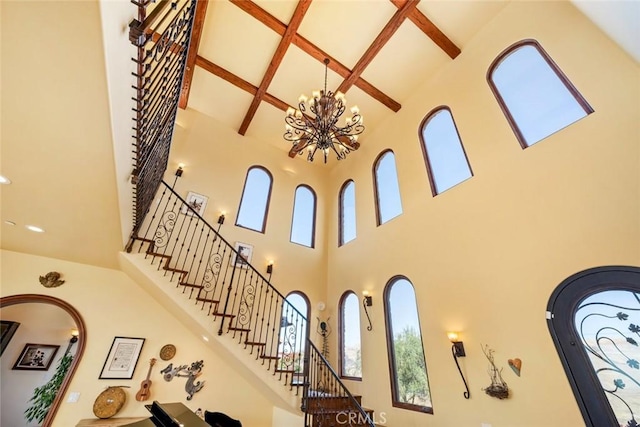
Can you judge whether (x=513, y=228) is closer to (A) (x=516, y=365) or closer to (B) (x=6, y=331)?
(A) (x=516, y=365)

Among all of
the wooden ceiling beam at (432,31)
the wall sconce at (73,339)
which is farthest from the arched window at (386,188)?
the wall sconce at (73,339)

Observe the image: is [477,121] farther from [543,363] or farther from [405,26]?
[543,363]

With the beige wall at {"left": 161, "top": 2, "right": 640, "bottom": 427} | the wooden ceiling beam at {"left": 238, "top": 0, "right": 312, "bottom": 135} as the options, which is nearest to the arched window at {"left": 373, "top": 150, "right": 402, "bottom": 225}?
the beige wall at {"left": 161, "top": 2, "right": 640, "bottom": 427}

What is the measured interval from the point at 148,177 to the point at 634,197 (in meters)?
5.23

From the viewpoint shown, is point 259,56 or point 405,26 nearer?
point 405,26

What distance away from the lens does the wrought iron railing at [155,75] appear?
1495 mm

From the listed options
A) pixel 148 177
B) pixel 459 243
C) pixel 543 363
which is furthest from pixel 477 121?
pixel 148 177

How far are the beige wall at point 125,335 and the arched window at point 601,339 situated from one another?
4524 mm

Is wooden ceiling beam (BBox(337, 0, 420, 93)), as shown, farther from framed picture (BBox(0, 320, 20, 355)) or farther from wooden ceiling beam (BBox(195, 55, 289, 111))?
framed picture (BBox(0, 320, 20, 355))

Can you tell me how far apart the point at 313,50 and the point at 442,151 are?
330 cm

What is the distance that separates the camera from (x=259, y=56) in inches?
226

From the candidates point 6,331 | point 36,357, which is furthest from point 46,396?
point 6,331

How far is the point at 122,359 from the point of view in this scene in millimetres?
4156

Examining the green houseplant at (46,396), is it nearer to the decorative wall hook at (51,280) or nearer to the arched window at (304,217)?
the decorative wall hook at (51,280)
